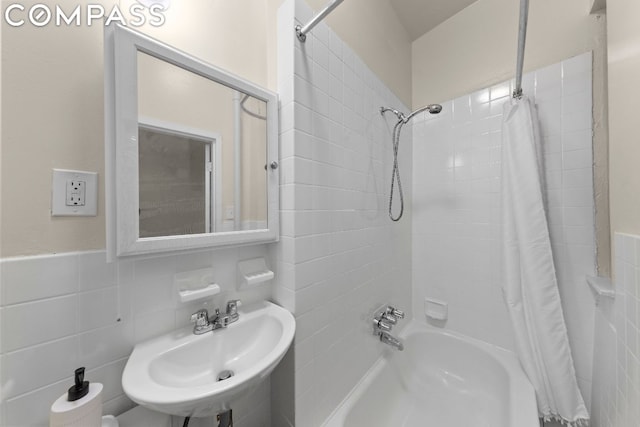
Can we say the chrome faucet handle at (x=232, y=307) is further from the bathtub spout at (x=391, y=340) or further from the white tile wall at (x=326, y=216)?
the bathtub spout at (x=391, y=340)

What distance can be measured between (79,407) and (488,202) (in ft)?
6.45

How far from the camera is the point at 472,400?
1346 millimetres

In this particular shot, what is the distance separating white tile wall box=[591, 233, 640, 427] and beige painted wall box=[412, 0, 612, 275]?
1.25 feet

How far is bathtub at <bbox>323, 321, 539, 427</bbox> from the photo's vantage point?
1.11 metres

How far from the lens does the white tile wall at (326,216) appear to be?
0.88 metres

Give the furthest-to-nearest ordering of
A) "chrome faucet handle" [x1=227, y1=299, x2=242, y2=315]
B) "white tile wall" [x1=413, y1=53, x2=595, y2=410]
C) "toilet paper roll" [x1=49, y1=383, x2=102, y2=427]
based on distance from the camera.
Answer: "white tile wall" [x1=413, y1=53, x2=595, y2=410]
"chrome faucet handle" [x1=227, y1=299, x2=242, y2=315]
"toilet paper roll" [x1=49, y1=383, x2=102, y2=427]

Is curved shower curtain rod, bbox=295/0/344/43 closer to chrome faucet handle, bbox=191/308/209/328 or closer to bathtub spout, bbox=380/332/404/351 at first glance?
chrome faucet handle, bbox=191/308/209/328

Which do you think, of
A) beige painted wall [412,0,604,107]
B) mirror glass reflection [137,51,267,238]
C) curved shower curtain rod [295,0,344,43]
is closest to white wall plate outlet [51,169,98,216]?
mirror glass reflection [137,51,267,238]

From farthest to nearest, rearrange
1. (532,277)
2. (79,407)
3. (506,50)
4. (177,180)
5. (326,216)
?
1. (506,50)
2. (532,277)
3. (326,216)
4. (177,180)
5. (79,407)

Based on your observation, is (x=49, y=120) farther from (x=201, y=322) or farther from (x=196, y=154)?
(x=201, y=322)

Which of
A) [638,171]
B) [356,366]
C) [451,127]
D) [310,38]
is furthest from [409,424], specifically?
[310,38]

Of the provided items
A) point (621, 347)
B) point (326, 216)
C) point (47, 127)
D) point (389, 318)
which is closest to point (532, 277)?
point (621, 347)

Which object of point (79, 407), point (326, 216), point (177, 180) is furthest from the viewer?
point (326, 216)

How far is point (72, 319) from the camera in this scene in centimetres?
56
